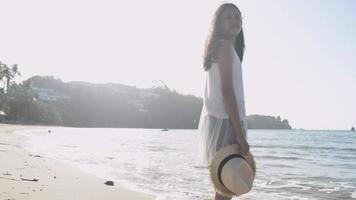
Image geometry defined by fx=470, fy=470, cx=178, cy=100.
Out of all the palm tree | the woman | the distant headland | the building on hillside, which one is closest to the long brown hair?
the woman

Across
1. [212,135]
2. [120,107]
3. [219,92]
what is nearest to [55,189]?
[212,135]

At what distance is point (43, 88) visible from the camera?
119 metres

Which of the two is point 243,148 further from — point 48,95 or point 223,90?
point 48,95

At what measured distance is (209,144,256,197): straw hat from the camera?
8.38 feet

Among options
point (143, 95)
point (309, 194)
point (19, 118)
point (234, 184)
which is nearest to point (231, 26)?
point (234, 184)

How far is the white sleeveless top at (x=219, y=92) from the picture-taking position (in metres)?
2.76

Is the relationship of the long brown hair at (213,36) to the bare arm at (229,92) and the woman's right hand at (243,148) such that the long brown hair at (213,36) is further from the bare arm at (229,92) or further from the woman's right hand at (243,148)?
the woman's right hand at (243,148)

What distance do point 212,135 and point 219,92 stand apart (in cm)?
26

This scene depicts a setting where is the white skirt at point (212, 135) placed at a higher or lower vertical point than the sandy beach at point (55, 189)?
higher

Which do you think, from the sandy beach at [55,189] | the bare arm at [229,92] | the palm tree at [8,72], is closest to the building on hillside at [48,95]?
the palm tree at [8,72]

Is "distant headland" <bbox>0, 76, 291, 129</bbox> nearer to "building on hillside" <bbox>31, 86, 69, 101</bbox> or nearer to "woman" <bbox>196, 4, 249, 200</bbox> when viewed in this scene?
"building on hillside" <bbox>31, 86, 69, 101</bbox>

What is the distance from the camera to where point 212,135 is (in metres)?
2.80

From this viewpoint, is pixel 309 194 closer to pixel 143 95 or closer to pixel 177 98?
pixel 177 98

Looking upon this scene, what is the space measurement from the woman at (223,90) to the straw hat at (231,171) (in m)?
0.06
